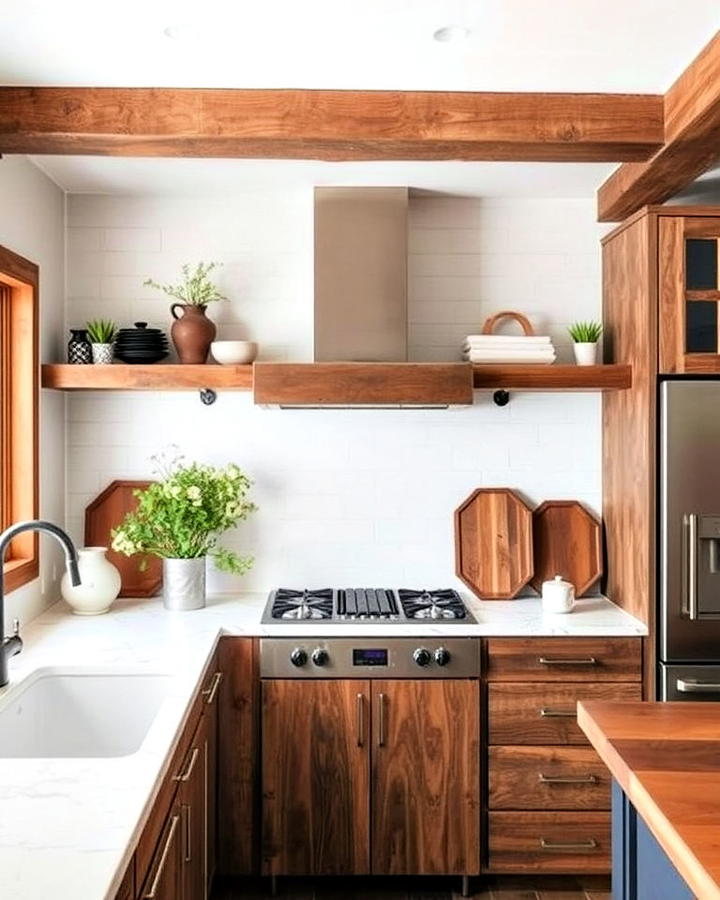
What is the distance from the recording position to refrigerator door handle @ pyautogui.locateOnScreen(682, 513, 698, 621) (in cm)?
291

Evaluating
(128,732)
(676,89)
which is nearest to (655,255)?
(676,89)

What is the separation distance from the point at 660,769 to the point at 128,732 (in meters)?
1.54

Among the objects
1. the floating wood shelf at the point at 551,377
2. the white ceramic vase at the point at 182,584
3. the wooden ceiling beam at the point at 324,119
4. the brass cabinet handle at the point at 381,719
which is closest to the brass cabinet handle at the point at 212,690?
the white ceramic vase at the point at 182,584

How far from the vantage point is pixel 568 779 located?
298 cm

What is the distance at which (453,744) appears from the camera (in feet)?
9.73

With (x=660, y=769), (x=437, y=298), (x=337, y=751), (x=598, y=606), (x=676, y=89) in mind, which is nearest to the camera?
(x=660, y=769)

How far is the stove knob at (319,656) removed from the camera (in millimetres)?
2936

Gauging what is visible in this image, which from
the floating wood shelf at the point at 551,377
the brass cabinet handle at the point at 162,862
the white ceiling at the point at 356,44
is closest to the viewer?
the brass cabinet handle at the point at 162,862

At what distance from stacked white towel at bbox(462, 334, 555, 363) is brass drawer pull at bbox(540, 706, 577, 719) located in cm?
123

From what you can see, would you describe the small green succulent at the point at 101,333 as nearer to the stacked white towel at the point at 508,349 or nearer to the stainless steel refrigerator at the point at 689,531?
the stacked white towel at the point at 508,349

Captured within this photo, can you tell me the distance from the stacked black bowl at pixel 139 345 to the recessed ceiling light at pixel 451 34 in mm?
1601

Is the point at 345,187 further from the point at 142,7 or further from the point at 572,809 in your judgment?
the point at 572,809

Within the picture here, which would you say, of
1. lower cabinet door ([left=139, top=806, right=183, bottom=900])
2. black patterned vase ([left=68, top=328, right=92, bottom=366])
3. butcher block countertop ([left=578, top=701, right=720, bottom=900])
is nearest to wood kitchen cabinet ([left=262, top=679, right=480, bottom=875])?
lower cabinet door ([left=139, top=806, right=183, bottom=900])

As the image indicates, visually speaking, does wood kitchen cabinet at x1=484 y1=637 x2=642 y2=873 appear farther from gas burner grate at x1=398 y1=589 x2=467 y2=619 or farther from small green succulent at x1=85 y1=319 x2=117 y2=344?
small green succulent at x1=85 y1=319 x2=117 y2=344
